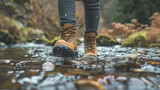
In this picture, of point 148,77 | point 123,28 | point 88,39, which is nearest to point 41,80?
point 148,77

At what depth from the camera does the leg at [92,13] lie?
1886 millimetres

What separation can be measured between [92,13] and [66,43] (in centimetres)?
72

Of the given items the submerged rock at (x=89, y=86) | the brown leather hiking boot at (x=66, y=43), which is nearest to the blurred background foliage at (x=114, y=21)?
the brown leather hiking boot at (x=66, y=43)

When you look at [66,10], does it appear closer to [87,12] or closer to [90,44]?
[87,12]

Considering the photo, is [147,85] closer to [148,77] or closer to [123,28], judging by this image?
[148,77]

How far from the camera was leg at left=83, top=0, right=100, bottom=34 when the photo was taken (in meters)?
1.89

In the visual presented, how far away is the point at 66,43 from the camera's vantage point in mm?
1407

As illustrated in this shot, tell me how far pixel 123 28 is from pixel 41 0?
16.5m

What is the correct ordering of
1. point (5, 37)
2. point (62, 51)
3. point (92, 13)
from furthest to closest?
point (5, 37), point (92, 13), point (62, 51)

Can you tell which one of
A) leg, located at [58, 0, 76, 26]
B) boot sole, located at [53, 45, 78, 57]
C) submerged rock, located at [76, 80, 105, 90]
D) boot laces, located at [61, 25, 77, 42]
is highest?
leg, located at [58, 0, 76, 26]

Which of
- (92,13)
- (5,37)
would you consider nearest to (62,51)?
(92,13)

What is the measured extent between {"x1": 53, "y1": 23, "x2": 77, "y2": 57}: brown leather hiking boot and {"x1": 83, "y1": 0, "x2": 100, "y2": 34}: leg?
41 cm

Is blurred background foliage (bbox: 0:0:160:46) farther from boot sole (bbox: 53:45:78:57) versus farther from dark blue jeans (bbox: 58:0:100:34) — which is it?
boot sole (bbox: 53:45:78:57)

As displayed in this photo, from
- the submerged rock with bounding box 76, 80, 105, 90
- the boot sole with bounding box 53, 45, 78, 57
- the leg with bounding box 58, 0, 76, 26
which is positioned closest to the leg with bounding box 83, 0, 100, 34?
the leg with bounding box 58, 0, 76, 26
